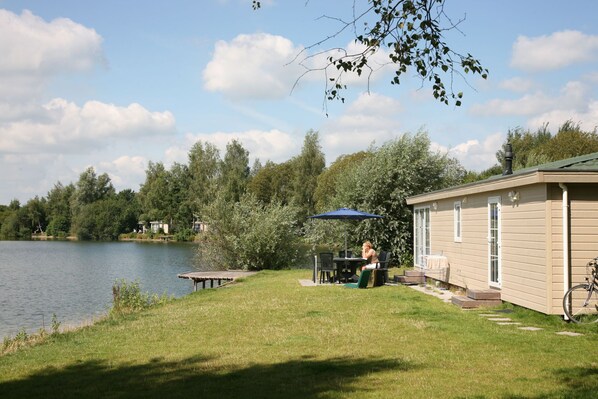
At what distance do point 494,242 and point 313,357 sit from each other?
21.5ft

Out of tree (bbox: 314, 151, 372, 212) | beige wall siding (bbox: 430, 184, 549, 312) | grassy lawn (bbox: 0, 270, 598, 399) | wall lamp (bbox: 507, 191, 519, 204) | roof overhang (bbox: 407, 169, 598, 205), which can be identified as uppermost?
tree (bbox: 314, 151, 372, 212)

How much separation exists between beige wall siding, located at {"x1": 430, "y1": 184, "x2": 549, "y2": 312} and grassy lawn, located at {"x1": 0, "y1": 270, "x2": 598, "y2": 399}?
1.65 ft

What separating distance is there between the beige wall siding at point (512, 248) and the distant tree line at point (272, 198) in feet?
33.3

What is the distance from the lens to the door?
42.0 feet

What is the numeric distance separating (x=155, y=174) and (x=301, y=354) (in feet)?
253

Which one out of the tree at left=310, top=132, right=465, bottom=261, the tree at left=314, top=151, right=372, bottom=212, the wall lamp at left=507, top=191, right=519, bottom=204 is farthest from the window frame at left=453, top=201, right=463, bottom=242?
the tree at left=314, top=151, right=372, bottom=212

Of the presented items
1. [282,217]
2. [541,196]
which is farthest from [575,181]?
[282,217]

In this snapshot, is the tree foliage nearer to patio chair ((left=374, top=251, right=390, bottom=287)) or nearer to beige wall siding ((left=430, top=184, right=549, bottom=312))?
patio chair ((left=374, top=251, right=390, bottom=287))

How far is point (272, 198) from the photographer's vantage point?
29406 mm

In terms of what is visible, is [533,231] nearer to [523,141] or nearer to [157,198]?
[523,141]

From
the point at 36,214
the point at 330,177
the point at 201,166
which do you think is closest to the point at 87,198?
the point at 36,214

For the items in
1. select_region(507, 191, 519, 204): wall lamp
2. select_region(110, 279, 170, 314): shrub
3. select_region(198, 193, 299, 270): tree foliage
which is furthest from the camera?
select_region(198, 193, 299, 270): tree foliage

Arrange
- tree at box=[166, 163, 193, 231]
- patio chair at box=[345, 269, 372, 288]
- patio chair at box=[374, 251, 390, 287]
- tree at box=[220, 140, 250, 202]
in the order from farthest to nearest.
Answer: tree at box=[166, 163, 193, 231] → tree at box=[220, 140, 250, 202] → patio chair at box=[374, 251, 390, 287] → patio chair at box=[345, 269, 372, 288]

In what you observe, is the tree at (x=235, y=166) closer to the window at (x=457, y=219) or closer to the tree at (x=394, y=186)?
the tree at (x=394, y=186)
